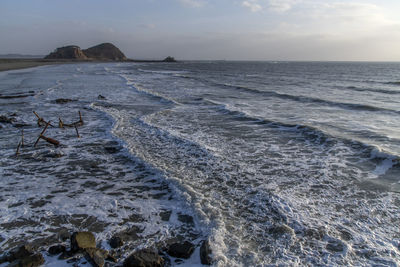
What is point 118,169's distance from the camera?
7.63 m

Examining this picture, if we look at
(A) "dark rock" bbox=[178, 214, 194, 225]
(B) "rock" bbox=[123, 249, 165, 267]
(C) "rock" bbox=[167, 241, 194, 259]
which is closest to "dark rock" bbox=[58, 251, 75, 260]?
(B) "rock" bbox=[123, 249, 165, 267]

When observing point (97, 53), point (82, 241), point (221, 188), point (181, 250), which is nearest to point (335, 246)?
point (181, 250)

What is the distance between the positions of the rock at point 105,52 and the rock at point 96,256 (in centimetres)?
18725

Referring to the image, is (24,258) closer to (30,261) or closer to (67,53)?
(30,261)

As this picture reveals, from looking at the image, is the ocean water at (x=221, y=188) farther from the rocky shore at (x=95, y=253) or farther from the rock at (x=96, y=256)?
the rock at (x=96, y=256)

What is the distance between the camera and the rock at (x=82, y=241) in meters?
4.18

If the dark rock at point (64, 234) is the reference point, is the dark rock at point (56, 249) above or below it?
above

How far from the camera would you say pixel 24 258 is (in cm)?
397

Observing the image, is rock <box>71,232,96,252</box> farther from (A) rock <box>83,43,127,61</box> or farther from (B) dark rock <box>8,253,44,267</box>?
(A) rock <box>83,43,127,61</box>

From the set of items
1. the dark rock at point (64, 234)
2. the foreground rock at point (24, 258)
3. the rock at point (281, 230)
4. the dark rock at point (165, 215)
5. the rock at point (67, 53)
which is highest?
the rock at point (67, 53)

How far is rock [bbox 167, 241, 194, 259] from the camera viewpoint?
4.18 metres

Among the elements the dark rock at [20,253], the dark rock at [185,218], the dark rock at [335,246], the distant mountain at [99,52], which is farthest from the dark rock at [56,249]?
the distant mountain at [99,52]

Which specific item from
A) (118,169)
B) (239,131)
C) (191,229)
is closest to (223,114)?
(239,131)

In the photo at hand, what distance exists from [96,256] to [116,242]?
0.42 metres
